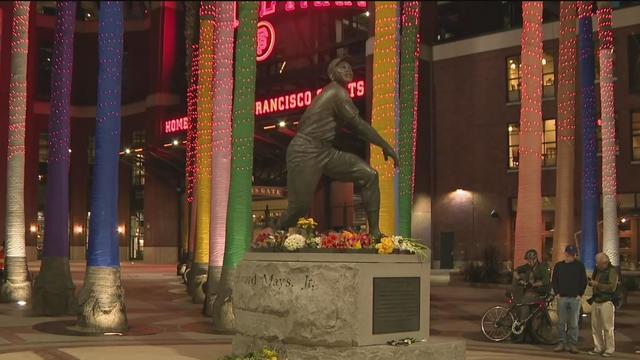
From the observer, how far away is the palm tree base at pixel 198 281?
23031 millimetres

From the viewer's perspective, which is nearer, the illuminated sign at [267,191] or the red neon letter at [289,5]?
the illuminated sign at [267,191]

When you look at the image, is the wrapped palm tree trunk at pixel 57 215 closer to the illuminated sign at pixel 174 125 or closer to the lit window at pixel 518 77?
the lit window at pixel 518 77

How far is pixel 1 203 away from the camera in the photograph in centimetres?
5362

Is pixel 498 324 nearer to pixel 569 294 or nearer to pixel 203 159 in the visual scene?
pixel 569 294

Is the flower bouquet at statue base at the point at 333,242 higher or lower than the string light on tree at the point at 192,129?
lower

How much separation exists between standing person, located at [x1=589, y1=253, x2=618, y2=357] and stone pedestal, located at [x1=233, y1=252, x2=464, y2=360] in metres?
4.79

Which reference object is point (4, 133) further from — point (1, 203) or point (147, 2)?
point (147, 2)

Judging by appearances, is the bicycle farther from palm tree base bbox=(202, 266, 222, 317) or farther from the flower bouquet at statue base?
palm tree base bbox=(202, 266, 222, 317)

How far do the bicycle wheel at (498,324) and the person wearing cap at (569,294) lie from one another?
4.19 feet

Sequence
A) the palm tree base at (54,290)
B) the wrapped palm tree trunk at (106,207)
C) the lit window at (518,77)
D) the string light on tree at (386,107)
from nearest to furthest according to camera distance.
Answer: the wrapped palm tree trunk at (106,207)
the string light on tree at (386,107)
the palm tree base at (54,290)
the lit window at (518,77)

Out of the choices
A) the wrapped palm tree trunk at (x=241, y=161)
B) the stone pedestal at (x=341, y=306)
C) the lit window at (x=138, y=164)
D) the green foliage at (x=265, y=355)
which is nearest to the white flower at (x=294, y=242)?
the stone pedestal at (x=341, y=306)

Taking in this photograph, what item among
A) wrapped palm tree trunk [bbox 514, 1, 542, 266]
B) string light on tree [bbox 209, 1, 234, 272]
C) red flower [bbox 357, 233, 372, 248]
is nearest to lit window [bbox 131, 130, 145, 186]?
string light on tree [bbox 209, 1, 234, 272]

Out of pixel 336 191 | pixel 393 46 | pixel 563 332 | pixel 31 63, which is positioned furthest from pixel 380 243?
pixel 31 63

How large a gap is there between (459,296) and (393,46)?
37.9ft
